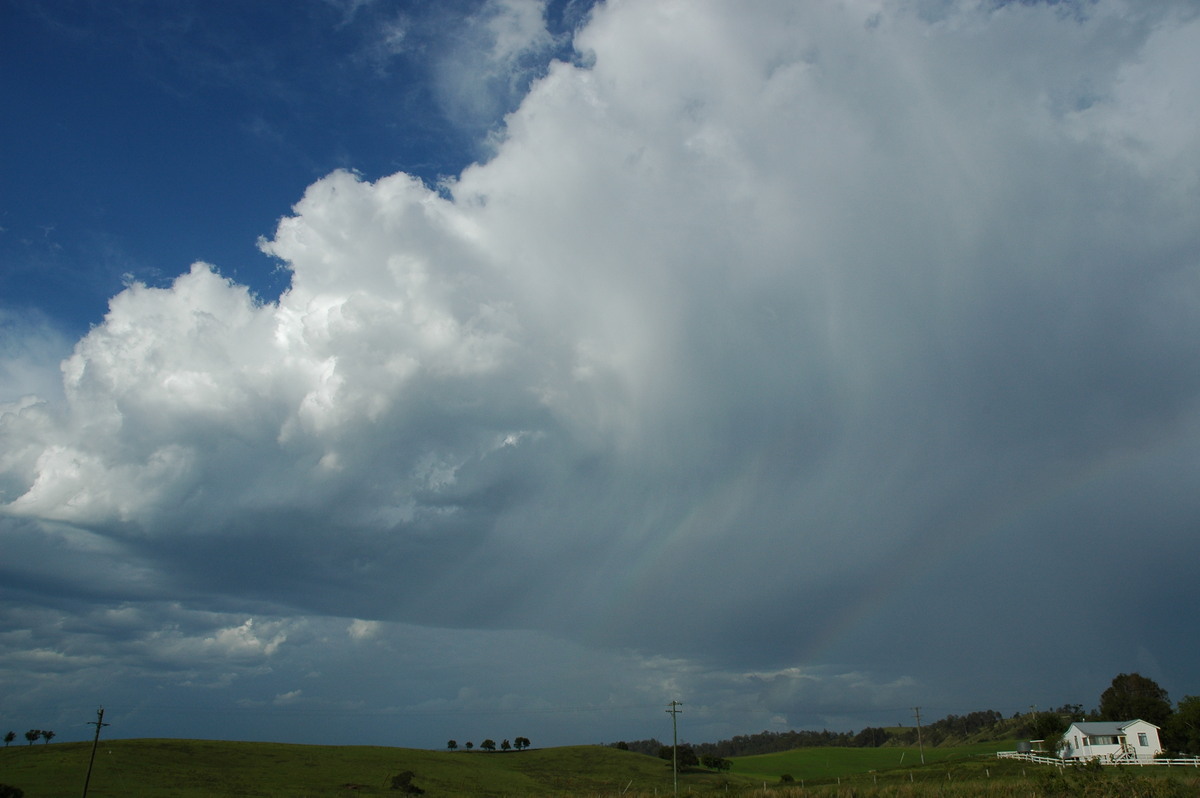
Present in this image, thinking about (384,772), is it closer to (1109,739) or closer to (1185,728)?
(1109,739)

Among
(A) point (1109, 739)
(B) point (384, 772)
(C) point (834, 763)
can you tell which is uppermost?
(A) point (1109, 739)

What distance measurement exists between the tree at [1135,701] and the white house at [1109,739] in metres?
30.1

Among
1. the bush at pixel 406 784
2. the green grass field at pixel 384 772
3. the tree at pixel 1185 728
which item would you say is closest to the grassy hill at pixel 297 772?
the green grass field at pixel 384 772

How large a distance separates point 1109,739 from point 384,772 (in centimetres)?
12707

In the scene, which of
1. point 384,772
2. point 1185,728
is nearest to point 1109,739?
point 1185,728

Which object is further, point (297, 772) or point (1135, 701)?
point (1135, 701)

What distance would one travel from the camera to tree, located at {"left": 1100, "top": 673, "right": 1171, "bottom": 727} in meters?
150

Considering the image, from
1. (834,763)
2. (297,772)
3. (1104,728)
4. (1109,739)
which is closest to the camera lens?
(1109,739)

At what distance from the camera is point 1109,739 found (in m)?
119

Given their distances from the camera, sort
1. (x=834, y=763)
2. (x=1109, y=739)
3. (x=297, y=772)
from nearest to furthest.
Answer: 1. (x=1109, y=739)
2. (x=297, y=772)
3. (x=834, y=763)

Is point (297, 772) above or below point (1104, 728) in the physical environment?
below

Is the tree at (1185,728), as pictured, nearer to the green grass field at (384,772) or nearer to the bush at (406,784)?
the green grass field at (384,772)

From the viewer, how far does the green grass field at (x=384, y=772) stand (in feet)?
317

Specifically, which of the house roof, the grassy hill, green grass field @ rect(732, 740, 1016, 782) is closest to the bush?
the grassy hill
